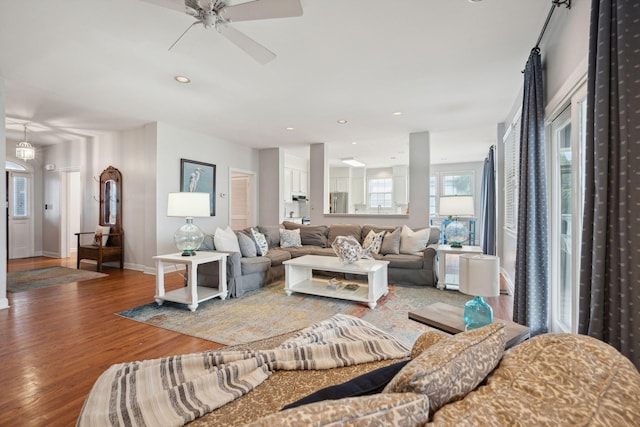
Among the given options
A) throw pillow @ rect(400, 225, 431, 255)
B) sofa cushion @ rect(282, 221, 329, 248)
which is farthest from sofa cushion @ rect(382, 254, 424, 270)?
sofa cushion @ rect(282, 221, 329, 248)

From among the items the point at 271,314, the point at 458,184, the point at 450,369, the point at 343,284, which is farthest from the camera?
the point at 458,184

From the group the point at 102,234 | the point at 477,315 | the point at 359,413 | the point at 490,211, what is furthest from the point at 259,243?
the point at 490,211

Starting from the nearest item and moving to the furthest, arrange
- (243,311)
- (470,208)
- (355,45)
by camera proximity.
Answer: (355,45), (243,311), (470,208)

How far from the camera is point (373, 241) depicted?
15.8 ft

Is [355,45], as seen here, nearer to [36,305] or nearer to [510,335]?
[510,335]

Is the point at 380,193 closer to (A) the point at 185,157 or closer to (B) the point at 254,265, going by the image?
(A) the point at 185,157

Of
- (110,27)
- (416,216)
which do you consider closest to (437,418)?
(110,27)

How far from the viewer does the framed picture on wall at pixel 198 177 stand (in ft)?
18.1

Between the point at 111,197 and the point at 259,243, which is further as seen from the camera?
the point at 111,197

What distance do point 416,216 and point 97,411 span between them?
538cm

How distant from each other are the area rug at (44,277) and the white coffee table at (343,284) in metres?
3.38

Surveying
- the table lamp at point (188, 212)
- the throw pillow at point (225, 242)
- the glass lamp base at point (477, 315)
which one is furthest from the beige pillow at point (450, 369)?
the throw pillow at point (225, 242)

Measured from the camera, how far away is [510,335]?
1548mm

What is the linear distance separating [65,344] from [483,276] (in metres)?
3.20
